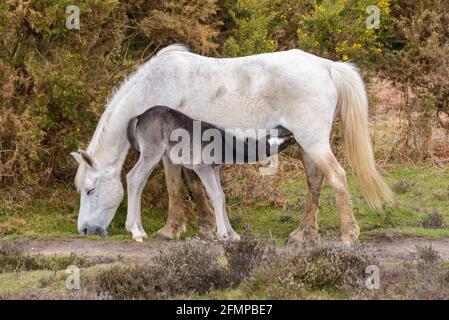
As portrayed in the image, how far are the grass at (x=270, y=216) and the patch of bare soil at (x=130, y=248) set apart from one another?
36cm

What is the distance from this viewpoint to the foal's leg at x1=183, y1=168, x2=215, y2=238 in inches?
468

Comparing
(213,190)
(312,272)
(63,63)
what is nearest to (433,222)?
(213,190)

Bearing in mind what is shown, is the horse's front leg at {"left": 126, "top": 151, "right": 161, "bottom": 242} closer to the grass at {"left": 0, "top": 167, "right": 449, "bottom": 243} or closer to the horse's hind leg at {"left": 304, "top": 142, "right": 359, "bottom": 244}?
the grass at {"left": 0, "top": 167, "right": 449, "bottom": 243}

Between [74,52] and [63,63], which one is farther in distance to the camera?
[74,52]

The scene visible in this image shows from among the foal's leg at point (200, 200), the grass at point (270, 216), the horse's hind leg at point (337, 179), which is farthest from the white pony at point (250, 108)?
the foal's leg at point (200, 200)

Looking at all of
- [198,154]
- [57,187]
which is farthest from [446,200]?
[57,187]

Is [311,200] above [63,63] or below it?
below

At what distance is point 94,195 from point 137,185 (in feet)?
1.67

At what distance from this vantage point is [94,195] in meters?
11.1

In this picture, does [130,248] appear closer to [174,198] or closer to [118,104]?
[174,198]

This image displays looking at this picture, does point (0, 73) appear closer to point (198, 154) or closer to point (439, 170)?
point (198, 154)

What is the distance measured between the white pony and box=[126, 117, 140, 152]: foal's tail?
6cm

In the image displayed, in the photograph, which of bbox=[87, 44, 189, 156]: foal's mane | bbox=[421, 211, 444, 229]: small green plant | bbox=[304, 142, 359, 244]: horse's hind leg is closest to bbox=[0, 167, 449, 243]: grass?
bbox=[421, 211, 444, 229]: small green plant

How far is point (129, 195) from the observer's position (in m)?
11.2
